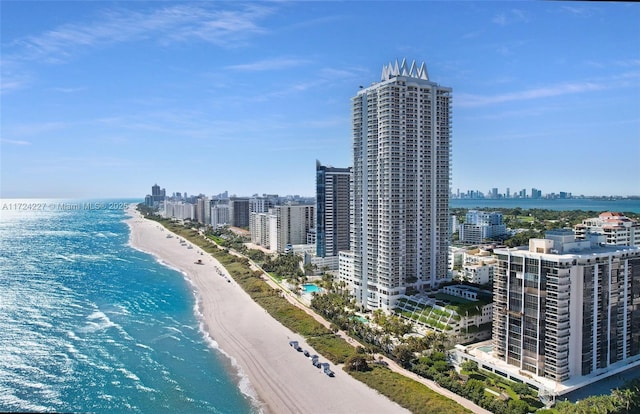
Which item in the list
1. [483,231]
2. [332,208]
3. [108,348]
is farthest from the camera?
[483,231]

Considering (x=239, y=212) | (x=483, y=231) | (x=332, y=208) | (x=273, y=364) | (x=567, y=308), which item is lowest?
(x=273, y=364)

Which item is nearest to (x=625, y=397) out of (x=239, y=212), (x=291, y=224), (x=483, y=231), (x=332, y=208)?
(x=332, y=208)

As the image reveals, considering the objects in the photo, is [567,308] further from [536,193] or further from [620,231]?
[536,193]

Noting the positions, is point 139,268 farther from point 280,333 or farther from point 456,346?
point 456,346

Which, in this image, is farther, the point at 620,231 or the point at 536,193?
the point at 536,193

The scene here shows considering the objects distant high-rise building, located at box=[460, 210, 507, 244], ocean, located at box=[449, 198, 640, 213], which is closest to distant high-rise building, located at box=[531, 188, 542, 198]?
ocean, located at box=[449, 198, 640, 213]

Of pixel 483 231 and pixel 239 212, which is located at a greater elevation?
pixel 239 212

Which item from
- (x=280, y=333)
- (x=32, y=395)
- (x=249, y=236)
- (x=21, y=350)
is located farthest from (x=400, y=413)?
(x=249, y=236)

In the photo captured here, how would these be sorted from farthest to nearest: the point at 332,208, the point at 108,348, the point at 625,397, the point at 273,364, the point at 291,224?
1. the point at 291,224
2. the point at 332,208
3. the point at 108,348
4. the point at 273,364
5. the point at 625,397
